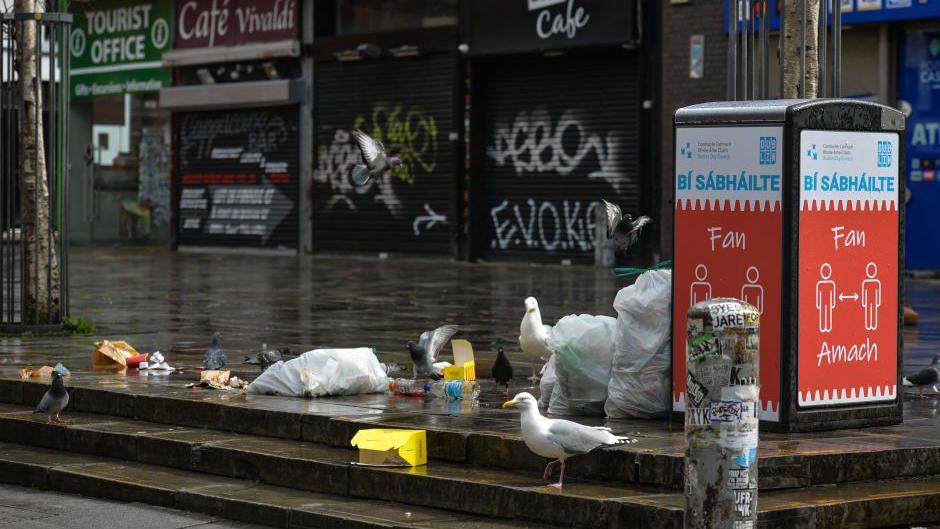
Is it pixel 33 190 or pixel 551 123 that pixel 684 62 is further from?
pixel 33 190

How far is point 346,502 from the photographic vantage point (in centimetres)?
721

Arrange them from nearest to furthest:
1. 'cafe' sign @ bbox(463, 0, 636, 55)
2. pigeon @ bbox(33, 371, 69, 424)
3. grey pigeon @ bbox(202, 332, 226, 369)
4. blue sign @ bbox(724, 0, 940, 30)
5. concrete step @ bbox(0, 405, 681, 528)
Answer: concrete step @ bbox(0, 405, 681, 528) → pigeon @ bbox(33, 371, 69, 424) → grey pigeon @ bbox(202, 332, 226, 369) → blue sign @ bbox(724, 0, 940, 30) → 'cafe' sign @ bbox(463, 0, 636, 55)

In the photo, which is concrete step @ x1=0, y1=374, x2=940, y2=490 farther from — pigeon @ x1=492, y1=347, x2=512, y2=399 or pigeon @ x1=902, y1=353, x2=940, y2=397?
pigeon @ x1=902, y1=353, x2=940, y2=397

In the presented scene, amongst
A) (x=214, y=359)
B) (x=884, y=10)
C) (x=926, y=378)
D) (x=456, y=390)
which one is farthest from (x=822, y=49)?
(x=884, y=10)

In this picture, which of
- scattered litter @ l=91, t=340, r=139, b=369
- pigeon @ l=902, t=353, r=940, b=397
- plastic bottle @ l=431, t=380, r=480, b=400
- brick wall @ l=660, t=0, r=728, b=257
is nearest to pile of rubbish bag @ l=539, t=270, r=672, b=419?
plastic bottle @ l=431, t=380, r=480, b=400

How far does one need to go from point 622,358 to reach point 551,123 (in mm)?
16584

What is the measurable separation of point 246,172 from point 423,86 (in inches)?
201

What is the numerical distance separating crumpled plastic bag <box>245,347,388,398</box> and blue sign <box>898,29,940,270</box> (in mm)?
12947

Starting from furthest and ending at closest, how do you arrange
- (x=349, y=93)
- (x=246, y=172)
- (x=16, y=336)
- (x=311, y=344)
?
(x=246, y=172)
(x=349, y=93)
(x=16, y=336)
(x=311, y=344)

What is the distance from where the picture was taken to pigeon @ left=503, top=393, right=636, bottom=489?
661 cm

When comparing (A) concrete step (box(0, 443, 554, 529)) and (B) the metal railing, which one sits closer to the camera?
(A) concrete step (box(0, 443, 554, 529))

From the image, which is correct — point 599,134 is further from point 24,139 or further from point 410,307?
point 24,139

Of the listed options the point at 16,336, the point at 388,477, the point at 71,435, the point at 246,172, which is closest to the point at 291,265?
the point at 246,172

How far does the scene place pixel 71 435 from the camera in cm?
878
